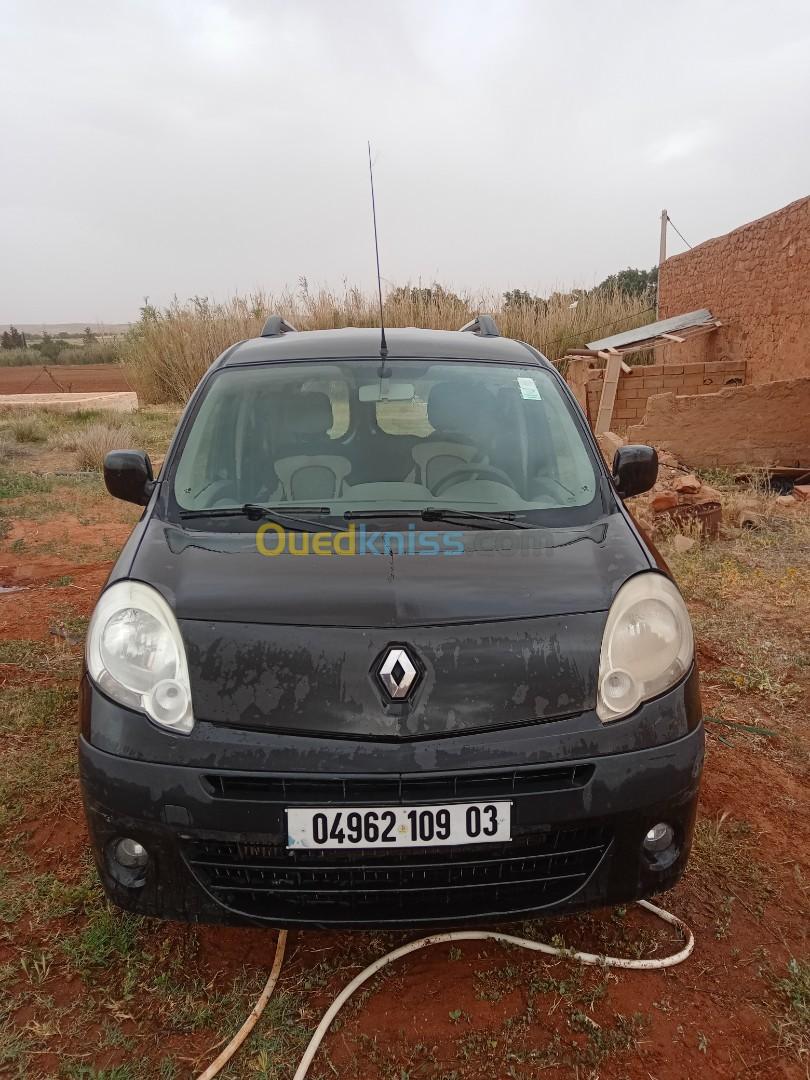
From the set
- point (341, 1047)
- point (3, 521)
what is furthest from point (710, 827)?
point (3, 521)

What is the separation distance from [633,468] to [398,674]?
146cm

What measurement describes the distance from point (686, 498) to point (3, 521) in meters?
6.86

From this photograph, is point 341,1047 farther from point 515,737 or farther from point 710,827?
point 710,827

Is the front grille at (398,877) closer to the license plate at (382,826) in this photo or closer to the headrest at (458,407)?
the license plate at (382,826)

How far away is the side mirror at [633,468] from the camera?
2.91 m

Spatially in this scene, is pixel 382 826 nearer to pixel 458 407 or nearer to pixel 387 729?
pixel 387 729

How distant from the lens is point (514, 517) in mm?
2516

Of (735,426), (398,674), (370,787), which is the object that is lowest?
(735,426)

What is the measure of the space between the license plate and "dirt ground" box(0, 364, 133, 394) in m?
28.6

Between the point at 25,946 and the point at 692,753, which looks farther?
the point at 25,946

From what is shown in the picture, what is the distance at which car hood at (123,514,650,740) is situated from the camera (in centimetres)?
187

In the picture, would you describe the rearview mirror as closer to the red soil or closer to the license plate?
the license plate

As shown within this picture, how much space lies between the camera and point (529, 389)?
10.2ft

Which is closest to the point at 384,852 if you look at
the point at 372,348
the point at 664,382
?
the point at 372,348
